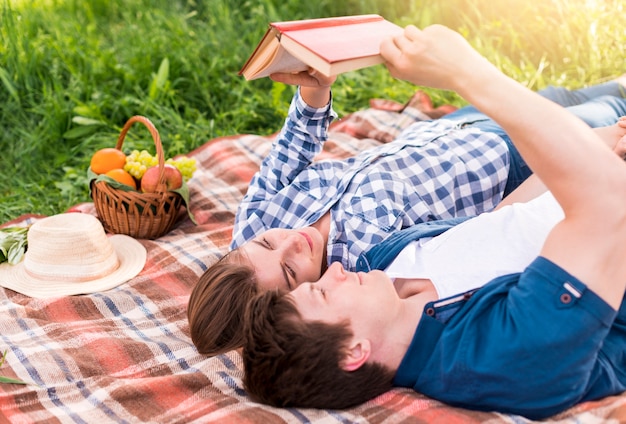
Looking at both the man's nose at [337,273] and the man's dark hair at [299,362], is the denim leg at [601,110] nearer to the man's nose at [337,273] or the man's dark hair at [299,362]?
the man's nose at [337,273]

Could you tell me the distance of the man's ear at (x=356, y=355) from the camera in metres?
2.18

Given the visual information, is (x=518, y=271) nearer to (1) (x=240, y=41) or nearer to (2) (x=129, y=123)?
(2) (x=129, y=123)

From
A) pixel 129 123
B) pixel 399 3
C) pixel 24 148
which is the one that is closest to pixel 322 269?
pixel 129 123

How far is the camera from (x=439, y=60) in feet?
6.85

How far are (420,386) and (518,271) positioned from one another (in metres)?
0.46

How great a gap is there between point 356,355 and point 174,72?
377 cm

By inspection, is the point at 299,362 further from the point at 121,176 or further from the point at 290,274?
the point at 121,176

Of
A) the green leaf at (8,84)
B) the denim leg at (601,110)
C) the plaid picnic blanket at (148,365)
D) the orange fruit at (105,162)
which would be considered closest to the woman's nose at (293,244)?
the plaid picnic blanket at (148,365)

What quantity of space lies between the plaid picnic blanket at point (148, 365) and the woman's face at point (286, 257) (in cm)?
32

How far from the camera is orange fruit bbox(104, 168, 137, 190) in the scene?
12.5 feet

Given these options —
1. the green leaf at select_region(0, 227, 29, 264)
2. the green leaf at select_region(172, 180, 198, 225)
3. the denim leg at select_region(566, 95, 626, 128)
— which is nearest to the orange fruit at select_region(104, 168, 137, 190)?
Answer: the green leaf at select_region(172, 180, 198, 225)

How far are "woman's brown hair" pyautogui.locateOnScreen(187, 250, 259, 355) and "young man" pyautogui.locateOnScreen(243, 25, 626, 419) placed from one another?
34 centimetres

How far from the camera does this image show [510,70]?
529 centimetres

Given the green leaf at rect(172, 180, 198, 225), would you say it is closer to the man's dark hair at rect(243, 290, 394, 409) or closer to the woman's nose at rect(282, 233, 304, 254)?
the woman's nose at rect(282, 233, 304, 254)
